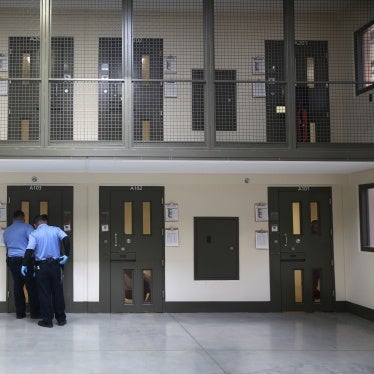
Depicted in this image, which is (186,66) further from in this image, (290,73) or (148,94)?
(290,73)

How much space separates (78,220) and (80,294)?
1.18 metres

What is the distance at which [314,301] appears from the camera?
332 inches

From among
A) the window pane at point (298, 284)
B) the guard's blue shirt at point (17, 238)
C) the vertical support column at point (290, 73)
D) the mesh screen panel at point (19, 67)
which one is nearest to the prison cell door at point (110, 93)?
the mesh screen panel at point (19, 67)

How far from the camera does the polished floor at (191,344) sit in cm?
537

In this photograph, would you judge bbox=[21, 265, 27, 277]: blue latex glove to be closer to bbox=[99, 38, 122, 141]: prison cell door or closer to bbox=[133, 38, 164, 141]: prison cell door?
bbox=[99, 38, 122, 141]: prison cell door

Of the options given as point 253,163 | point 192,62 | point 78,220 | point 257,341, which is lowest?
point 257,341

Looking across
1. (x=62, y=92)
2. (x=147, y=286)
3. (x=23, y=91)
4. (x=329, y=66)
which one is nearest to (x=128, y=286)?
(x=147, y=286)

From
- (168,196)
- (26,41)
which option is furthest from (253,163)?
(26,41)

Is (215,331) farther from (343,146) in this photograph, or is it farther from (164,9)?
(164,9)

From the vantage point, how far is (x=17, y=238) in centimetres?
767

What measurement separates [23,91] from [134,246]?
3.00 meters

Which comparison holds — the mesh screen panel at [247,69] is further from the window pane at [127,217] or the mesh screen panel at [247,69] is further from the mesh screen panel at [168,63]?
the window pane at [127,217]

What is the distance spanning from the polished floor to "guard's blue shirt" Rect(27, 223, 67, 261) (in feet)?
3.36

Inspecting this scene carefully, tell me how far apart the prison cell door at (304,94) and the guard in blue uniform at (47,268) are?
3615 mm
